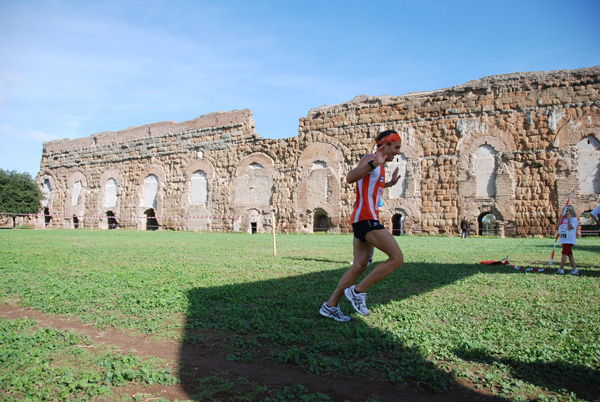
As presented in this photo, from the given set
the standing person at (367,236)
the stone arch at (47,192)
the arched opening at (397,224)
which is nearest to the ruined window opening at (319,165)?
the arched opening at (397,224)

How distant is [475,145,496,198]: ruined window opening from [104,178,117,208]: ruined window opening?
2453cm

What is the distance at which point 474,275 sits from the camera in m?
6.95

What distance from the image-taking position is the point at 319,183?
2319cm

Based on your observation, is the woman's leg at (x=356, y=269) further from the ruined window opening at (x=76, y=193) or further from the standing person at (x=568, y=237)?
the ruined window opening at (x=76, y=193)

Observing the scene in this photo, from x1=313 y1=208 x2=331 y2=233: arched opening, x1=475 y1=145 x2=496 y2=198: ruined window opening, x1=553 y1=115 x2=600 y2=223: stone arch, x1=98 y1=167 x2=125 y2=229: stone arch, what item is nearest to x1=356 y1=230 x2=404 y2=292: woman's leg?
x1=475 y1=145 x2=496 y2=198: ruined window opening

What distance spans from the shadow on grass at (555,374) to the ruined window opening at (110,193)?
103ft

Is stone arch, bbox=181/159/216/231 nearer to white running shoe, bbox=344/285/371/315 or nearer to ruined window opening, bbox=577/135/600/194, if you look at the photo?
ruined window opening, bbox=577/135/600/194

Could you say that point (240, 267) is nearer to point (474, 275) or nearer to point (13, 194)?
point (474, 275)

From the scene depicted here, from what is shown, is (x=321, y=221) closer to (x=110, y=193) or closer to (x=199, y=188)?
(x=199, y=188)

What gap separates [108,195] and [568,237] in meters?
30.3

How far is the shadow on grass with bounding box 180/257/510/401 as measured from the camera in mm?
2547

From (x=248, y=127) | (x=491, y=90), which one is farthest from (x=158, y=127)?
(x=491, y=90)

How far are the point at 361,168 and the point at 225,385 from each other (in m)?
2.28

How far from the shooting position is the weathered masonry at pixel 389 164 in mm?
18906
